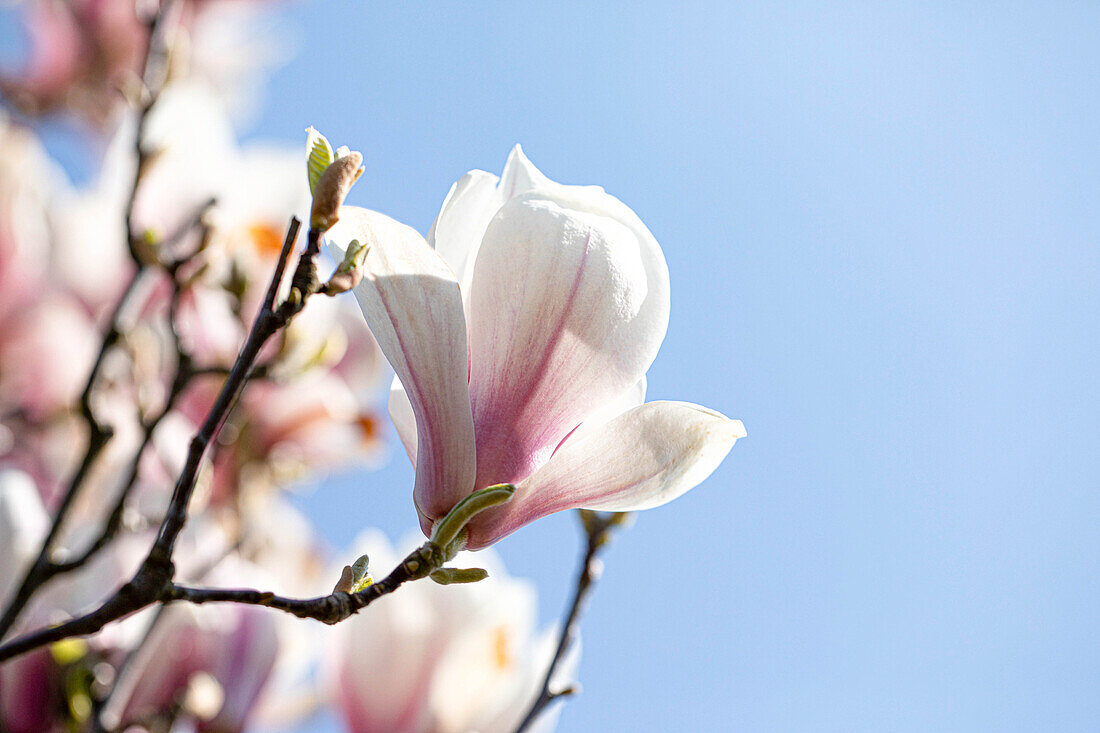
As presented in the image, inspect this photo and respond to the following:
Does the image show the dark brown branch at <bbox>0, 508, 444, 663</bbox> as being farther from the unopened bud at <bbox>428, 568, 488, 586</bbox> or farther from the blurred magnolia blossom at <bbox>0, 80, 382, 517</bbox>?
the blurred magnolia blossom at <bbox>0, 80, 382, 517</bbox>

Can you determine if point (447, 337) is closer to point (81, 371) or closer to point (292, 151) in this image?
point (292, 151)

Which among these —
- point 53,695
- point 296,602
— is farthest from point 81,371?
point 296,602

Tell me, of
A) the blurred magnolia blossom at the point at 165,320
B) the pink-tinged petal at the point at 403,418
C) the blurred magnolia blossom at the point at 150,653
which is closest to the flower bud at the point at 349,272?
the pink-tinged petal at the point at 403,418

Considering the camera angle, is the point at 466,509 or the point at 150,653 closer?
the point at 466,509

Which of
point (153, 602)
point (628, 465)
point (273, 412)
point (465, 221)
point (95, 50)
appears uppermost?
point (95, 50)

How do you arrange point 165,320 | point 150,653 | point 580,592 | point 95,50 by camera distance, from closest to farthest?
point 580,592
point 150,653
point 165,320
point 95,50

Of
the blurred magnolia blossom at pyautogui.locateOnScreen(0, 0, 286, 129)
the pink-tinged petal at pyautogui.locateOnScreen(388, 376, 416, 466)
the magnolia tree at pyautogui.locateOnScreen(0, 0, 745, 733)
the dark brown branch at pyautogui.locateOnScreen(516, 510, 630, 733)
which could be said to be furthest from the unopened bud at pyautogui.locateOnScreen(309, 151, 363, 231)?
the blurred magnolia blossom at pyautogui.locateOnScreen(0, 0, 286, 129)

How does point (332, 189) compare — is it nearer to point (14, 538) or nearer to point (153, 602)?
point (153, 602)

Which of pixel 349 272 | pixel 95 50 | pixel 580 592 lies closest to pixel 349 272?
pixel 349 272
